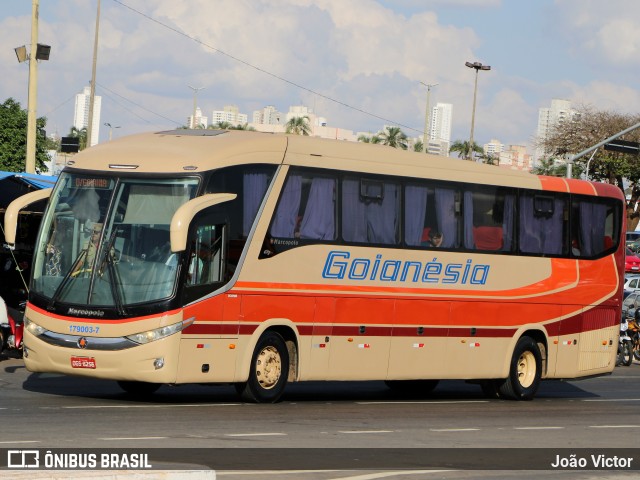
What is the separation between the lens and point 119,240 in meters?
16.4

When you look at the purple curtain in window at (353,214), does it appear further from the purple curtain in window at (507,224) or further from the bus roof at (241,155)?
the purple curtain in window at (507,224)

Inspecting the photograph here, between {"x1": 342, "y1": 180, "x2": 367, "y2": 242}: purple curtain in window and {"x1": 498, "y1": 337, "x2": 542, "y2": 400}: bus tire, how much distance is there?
4.34 metres

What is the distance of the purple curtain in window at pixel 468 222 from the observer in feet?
68.0

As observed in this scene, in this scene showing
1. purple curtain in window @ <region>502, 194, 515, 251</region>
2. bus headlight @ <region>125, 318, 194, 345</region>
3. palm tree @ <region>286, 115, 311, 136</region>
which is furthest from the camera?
palm tree @ <region>286, 115, 311, 136</region>

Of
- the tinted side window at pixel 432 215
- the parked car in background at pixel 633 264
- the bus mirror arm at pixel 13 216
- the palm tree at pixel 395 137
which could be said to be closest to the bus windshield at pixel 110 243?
the bus mirror arm at pixel 13 216

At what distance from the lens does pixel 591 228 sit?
918 inches

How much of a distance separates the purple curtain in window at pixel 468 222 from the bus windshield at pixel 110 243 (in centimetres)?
558

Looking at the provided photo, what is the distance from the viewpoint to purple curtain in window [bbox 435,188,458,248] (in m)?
20.3

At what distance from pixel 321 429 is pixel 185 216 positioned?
3.07m

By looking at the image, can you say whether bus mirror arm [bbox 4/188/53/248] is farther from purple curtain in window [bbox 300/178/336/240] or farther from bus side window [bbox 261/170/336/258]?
purple curtain in window [bbox 300/178/336/240]

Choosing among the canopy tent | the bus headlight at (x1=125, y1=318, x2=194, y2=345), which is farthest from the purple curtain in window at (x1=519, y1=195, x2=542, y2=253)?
the canopy tent

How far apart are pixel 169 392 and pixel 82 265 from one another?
12.8ft

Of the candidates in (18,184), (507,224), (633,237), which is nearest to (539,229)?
(507,224)

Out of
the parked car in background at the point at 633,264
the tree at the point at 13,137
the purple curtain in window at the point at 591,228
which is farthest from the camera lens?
the tree at the point at 13,137
